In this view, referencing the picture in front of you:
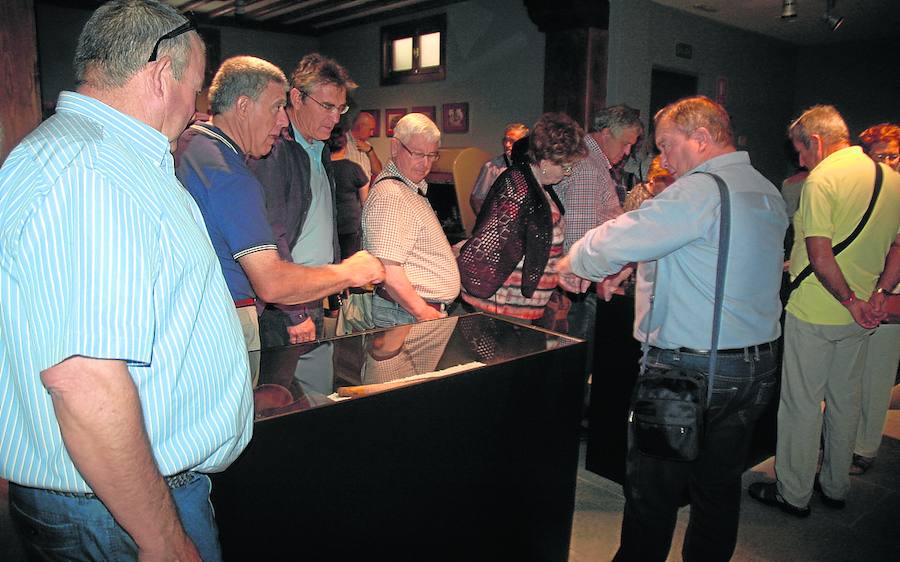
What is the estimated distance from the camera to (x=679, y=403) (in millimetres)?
1840

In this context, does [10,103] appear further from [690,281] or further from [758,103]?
[758,103]

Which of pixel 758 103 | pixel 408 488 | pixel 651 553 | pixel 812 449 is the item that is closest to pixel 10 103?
pixel 408 488

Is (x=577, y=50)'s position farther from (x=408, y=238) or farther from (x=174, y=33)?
(x=174, y=33)

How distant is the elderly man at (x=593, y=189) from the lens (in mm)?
3428

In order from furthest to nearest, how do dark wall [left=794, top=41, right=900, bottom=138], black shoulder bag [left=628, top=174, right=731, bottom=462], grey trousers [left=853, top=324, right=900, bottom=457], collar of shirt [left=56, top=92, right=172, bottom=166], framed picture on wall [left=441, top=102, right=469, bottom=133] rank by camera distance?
dark wall [left=794, top=41, right=900, bottom=138]
framed picture on wall [left=441, top=102, right=469, bottom=133]
grey trousers [left=853, top=324, right=900, bottom=457]
black shoulder bag [left=628, top=174, right=731, bottom=462]
collar of shirt [left=56, top=92, right=172, bottom=166]

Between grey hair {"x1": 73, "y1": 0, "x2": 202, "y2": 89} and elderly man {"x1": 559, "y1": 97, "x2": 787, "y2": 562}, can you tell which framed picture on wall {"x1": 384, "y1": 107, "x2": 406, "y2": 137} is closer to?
elderly man {"x1": 559, "y1": 97, "x2": 787, "y2": 562}

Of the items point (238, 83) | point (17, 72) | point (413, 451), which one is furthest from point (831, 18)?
point (17, 72)

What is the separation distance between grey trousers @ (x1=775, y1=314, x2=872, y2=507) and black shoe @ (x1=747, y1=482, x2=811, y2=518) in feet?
0.09

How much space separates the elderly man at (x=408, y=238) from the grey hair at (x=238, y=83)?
0.64 m

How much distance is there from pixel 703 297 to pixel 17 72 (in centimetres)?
344

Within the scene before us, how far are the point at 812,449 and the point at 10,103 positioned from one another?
422 cm

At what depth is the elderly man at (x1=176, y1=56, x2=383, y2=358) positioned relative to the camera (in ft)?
5.62

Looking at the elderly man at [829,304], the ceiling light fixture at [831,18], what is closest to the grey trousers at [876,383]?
the elderly man at [829,304]

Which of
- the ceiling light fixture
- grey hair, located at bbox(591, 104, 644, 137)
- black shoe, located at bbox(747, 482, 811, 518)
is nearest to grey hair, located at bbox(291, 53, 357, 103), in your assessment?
grey hair, located at bbox(591, 104, 644, 137)
